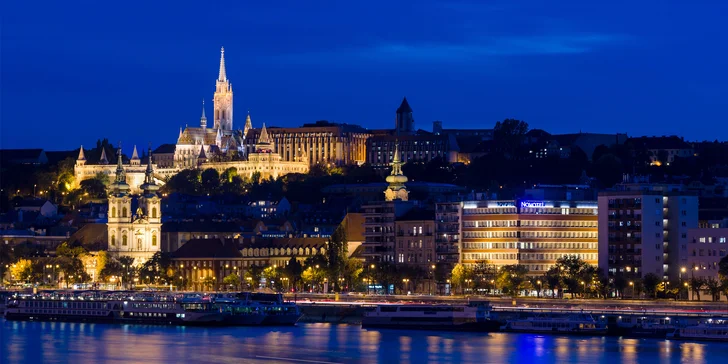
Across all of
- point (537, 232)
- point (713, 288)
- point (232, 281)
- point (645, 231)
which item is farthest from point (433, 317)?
point (232, 281)

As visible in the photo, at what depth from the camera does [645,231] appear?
357 ft

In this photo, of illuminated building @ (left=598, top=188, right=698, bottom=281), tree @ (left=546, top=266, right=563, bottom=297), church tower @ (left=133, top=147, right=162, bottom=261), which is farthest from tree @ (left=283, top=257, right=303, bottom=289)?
church tower @ (left=133, top=147, right=162, bottom=261)

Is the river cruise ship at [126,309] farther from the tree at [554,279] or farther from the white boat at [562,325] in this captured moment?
the tree at [554,279]

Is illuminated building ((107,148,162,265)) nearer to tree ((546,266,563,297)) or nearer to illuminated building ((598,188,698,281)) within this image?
tree ((546,266,563,297))

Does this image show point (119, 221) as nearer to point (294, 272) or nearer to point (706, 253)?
point (294, 272)

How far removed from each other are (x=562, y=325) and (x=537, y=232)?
24782 millimetres

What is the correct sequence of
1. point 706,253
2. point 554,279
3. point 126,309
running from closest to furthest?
point 126,309 < point 706,253 < point 554,279

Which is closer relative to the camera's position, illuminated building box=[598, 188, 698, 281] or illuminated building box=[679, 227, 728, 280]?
illuminated building box=[679, 227, 728, 280]

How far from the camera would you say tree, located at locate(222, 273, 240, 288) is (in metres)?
126

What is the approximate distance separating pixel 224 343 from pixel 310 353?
7.33m

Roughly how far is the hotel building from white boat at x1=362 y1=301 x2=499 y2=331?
18877mm

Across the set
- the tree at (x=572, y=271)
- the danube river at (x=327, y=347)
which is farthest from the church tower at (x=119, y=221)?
the danube river at (x=327, y=347)

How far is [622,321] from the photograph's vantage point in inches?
3516

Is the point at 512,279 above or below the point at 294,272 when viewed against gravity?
below
